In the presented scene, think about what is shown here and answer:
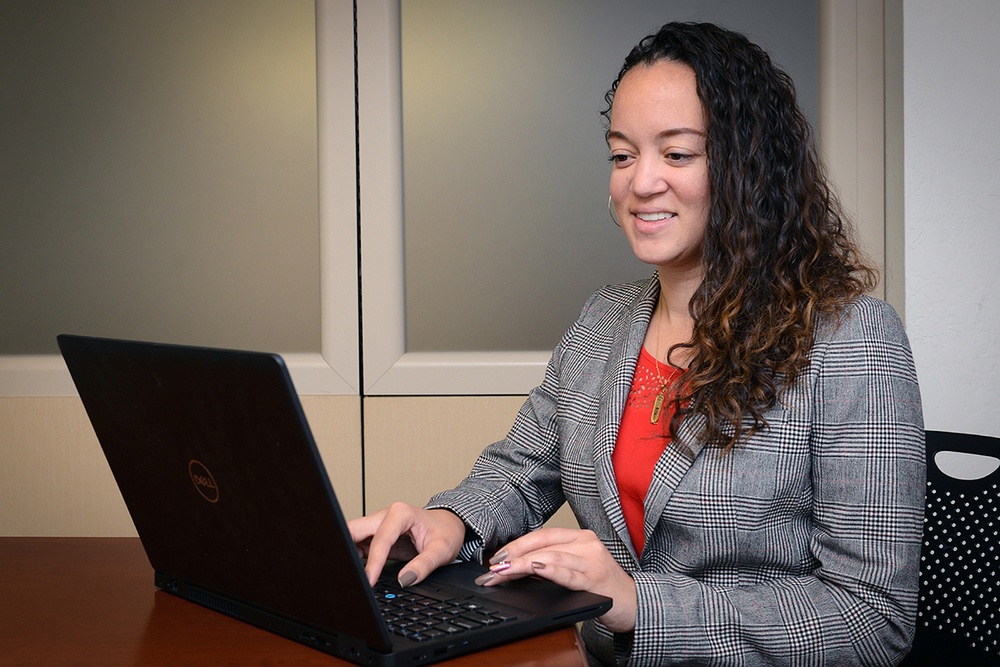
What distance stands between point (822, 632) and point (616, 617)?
9.5 inches

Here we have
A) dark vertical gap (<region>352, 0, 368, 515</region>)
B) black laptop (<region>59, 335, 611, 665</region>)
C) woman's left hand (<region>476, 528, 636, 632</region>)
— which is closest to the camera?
black laptop (<region>59, 335, 611, 665</region>)

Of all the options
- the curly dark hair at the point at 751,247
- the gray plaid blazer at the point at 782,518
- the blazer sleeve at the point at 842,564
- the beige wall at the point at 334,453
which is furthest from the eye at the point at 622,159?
the beige wall at the point at 334,453

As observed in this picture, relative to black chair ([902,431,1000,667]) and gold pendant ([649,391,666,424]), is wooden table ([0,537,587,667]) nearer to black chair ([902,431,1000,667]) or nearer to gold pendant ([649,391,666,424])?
gold pendant ([649,391,666,424])

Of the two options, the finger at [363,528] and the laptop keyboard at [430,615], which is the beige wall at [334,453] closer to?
the finger at [363,528]

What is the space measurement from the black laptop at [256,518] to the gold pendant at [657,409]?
374mm

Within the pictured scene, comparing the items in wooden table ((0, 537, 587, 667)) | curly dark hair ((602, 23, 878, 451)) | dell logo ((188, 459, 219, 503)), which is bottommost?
wooden table ((0, 537, 587, 667))

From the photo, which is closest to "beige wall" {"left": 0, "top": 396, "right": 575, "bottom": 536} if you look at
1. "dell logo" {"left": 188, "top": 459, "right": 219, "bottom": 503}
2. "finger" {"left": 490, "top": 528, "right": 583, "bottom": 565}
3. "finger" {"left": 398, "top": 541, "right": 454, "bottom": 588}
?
"finger" {"left": 398, "top": 541, "right": 454, "bottom": 588}

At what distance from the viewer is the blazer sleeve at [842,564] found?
110 centimetres

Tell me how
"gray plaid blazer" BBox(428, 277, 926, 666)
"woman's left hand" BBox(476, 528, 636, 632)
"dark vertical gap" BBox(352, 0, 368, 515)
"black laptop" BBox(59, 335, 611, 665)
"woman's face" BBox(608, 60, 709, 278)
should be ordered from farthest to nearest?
"dark vertical gap" BBox(352, 0, 368, 515)
"woman's face" BBox(608, 60, 709, 278)
"gray plaid blazer" BBox(428, 277, 926, 666)
"woman's left hand" BBox(476, 528, 636, 632)
"black laptop" BBox(59, 335, 611, 665)

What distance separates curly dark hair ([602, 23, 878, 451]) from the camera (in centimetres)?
125

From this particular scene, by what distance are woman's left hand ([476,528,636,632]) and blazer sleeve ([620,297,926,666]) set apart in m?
0.02

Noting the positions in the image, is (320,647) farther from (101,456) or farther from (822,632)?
(101,456)

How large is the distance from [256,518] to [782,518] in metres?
0.66

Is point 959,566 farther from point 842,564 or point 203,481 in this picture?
point 203,481
